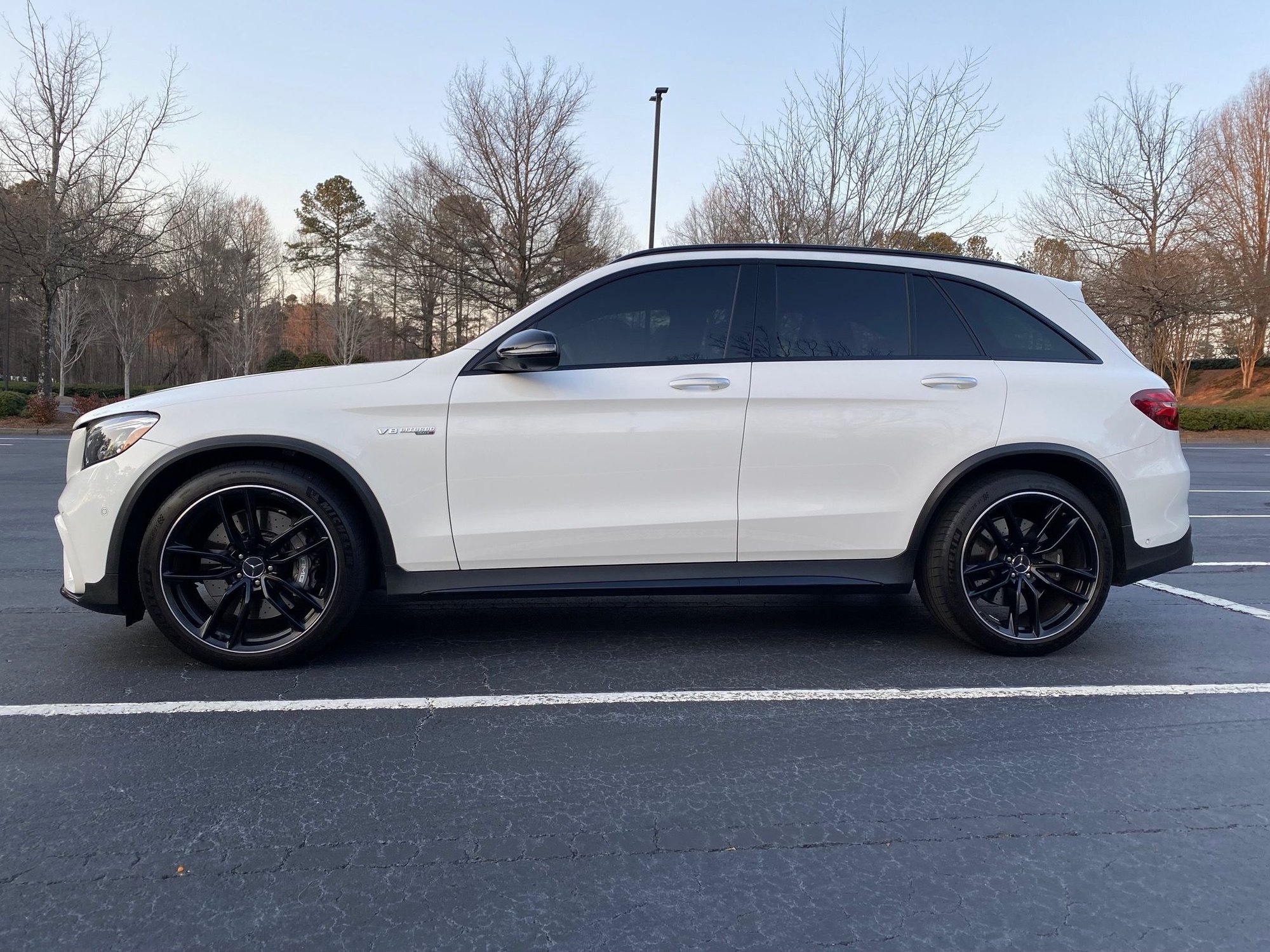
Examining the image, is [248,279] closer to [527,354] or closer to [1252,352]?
[527,354]

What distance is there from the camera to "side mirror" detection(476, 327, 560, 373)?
11.7ft

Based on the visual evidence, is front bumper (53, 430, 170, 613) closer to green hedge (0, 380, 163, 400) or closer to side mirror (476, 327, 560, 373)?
side mirror (476, 327, 560, 373)

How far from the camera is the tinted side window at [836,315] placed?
395cm

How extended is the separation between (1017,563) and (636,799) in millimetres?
2319

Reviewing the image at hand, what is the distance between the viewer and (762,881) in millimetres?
2135

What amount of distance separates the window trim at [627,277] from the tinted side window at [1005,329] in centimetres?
98

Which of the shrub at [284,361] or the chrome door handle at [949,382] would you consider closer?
the chrome door handle at [949,382]

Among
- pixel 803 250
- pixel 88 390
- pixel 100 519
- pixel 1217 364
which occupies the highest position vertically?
pixel 1217 364

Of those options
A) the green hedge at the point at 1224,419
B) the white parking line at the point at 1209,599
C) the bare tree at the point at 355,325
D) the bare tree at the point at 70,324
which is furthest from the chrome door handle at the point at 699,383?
the bare tree at the point at 355,325

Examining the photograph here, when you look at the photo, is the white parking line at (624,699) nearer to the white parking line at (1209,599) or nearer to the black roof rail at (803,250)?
the white parking line at (1209,599)

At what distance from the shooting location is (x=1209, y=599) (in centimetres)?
518

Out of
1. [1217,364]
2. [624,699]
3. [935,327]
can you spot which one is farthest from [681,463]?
[1217,364]

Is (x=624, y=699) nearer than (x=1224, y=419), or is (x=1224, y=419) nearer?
(x=624, y=699)

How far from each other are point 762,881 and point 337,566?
2.25 metres
